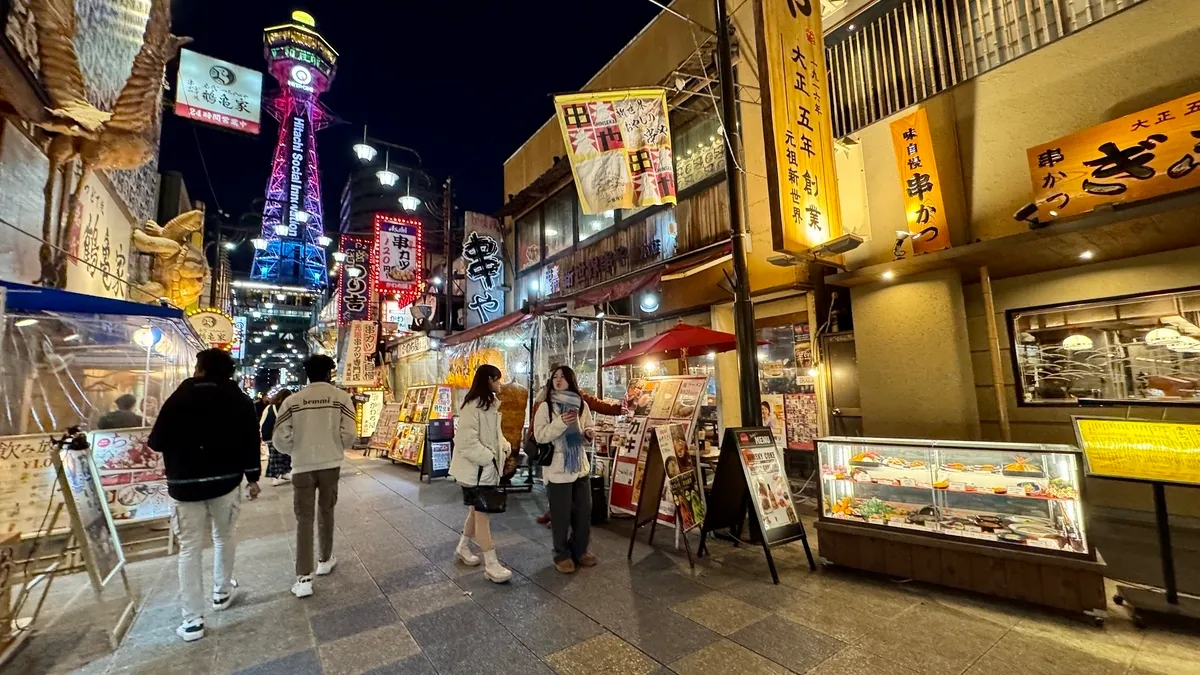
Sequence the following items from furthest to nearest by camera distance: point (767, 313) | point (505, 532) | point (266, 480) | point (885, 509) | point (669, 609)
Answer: point (266, 480) → point (767, 313) → point (505, 532) → point (885, 509) → point (669, 609)

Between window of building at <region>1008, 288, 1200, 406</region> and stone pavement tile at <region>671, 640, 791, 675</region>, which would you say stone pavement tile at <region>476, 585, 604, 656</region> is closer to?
stone pavement tile at <region>671, 640, 791, 675</region>

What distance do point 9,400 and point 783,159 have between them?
9443 millimetres

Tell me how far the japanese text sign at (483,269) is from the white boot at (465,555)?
10.8 meters

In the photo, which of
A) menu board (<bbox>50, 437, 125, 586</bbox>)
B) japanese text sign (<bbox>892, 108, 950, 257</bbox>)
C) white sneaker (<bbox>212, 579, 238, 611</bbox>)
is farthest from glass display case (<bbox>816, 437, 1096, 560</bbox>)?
menu board (<bbox>50, 437, 125, 586</bbox>)

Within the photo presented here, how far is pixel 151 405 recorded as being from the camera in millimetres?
7402

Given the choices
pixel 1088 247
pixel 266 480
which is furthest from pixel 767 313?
pixel 266 480

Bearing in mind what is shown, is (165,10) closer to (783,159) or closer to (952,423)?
(783,159)

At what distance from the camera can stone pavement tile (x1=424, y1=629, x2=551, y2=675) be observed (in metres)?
3.30

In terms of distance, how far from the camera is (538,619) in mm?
4027

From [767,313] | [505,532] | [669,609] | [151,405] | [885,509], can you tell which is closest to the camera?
[669,609]

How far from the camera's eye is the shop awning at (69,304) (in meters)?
4.82

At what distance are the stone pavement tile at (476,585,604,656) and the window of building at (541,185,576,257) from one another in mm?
11043

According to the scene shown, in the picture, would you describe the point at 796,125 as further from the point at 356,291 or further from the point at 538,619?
the point at 356,291

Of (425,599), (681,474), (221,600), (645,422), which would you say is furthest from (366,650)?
(645,422)
